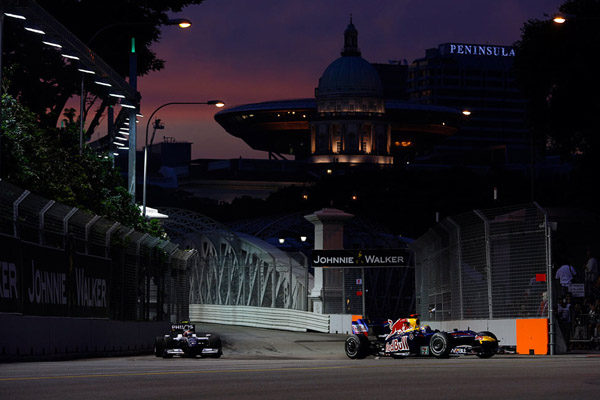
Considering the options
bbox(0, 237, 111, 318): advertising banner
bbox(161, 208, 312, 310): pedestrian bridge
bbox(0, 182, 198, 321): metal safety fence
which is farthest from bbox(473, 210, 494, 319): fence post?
bbox(161, 208, 312, 310): pedestrian bridge

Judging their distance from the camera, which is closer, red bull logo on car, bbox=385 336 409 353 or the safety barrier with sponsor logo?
red bull logo on car, bbox=385 336 409 353

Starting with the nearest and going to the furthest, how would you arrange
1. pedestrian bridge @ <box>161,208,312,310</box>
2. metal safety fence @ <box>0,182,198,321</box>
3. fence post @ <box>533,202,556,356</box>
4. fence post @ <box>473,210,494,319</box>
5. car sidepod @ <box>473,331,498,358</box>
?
1. metal safety fence @ <box>0,182,198,321</box>
2. car sidepod @ <box>473,331,498,358</box>
3. fence post @ <box>533,202,556,356</box>
4. fence post @ <box>473,210,494,319</box>
5. pedestrian bridge @ <box>161,208,312,310</box>

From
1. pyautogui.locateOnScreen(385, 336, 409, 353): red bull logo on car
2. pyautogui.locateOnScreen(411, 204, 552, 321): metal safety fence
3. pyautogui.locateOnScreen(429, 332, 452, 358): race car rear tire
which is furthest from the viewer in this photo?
pyautogui.locateOnScreen(411, 204, 552, 321): metal safety fence

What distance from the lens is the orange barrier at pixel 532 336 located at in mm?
25281

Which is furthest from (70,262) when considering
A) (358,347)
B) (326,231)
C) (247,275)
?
(247,275)

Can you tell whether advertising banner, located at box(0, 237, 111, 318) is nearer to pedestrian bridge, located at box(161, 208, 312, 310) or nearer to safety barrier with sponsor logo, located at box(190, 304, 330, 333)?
safety barrier with sponsor logo, located at box(190, 304, 330, 333)

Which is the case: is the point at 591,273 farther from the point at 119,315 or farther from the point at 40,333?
the point at 40,333

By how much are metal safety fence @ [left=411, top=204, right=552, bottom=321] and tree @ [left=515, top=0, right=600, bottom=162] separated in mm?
16976

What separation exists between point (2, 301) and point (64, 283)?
397 centimetres

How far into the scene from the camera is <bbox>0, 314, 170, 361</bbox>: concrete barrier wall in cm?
2208

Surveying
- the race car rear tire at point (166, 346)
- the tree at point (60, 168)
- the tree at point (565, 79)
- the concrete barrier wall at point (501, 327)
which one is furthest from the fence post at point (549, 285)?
the tree at point (565, 79)

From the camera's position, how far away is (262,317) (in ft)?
172

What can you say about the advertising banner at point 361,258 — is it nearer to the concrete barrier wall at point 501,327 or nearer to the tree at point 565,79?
the tree at point 565,79

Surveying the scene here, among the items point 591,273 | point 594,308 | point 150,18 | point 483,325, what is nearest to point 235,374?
point 483,325
